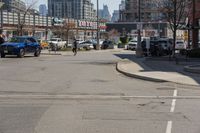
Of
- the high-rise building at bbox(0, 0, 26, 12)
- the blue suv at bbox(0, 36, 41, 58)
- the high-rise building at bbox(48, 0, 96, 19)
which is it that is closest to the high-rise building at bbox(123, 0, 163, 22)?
the high-rise building at bbox(48, 0, 96, 19)

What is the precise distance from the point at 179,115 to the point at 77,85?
7.35 meters

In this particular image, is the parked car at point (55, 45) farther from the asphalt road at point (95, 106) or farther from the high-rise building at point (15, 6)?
the asphalt road at point (95, 106)

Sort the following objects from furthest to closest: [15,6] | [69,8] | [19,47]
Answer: [69,8] → [15,6] → [19,47]

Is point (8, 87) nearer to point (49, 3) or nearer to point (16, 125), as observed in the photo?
point (16, 125)

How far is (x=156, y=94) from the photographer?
622 inches

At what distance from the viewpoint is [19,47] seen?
1597 inches

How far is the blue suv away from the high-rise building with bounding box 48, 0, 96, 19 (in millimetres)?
107757

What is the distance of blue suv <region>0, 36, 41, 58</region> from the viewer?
4044 cm

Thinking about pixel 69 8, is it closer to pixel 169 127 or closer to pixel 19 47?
pixel 19 47

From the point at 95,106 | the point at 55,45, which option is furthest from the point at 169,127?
the point at 55,45

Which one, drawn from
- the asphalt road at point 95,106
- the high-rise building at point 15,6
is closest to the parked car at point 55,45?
the high-rise building at point 15,6

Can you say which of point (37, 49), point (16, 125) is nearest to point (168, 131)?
point (16, 125)

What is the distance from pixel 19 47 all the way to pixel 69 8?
116885 mm

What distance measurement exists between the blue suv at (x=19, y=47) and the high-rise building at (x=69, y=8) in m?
108
